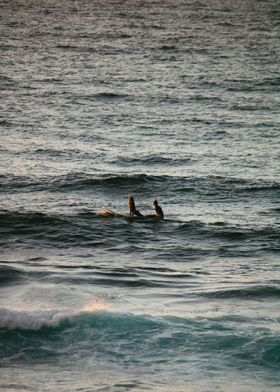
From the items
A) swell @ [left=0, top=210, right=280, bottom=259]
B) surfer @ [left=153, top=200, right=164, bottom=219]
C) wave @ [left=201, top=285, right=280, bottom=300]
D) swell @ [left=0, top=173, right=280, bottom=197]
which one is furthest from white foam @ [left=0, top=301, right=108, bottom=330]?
swell @ [left=0, top=173, right=280, bottom=197]

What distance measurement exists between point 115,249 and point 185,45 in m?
53.7

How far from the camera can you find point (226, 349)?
19906 millimetres

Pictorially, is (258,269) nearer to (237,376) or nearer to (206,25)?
(237,376)

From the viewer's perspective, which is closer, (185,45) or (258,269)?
(258,269)

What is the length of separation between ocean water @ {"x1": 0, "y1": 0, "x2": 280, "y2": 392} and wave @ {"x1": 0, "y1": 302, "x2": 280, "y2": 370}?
46 mm

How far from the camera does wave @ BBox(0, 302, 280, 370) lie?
19.6 metres

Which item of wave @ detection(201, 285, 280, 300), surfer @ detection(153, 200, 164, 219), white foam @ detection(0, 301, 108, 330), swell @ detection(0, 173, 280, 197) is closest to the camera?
white foam @ detection(0, 301, 108, 330)

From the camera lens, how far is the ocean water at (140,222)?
64.4ft

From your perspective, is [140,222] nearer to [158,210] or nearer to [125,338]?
[158,210]

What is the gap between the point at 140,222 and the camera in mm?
30875

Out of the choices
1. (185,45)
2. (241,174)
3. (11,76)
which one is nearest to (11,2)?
(185,45)

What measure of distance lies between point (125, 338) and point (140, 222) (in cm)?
1058

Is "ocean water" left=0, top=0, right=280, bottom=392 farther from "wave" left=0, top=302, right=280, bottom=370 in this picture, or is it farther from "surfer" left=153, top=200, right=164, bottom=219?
"surfer" left=153, top=200, right=164, bottom=219

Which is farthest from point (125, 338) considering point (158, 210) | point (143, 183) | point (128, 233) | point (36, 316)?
point (143, 183)
